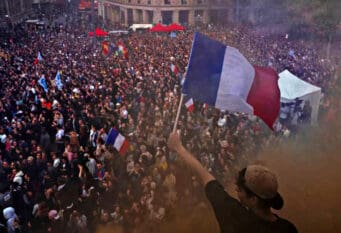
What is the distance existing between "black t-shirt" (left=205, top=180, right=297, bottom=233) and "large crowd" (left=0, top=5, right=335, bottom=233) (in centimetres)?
435

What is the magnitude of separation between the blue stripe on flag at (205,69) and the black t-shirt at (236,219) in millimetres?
1962

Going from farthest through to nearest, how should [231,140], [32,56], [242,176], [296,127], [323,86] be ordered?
1. [32,56]
2. [323,86]
3. [296,127]
4. [231,140]
5. [242,176]

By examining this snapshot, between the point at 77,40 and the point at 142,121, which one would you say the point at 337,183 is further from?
the point at 77,40

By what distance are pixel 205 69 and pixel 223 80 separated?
21cm

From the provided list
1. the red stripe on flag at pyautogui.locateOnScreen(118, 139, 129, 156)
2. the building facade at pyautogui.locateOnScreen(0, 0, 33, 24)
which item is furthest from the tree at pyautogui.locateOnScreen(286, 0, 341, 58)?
the building facade at pyautogui.locateOnScreen(0, 0, 33, 24)

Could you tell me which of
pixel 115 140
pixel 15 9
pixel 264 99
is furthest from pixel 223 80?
pixel 15 9

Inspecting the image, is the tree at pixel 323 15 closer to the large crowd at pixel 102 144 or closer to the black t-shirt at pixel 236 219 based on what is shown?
the large crowd at pixel 102 144

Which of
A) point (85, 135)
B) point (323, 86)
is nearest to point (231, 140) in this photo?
point (85, 135)

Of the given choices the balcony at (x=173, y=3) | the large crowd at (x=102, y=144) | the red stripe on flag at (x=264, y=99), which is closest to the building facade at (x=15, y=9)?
the balcony at (x=173, y=3)

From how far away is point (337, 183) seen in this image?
8.27m

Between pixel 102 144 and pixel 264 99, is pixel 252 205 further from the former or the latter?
pixel 102 144

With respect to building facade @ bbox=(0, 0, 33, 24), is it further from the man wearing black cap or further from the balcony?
the man wearing black cap

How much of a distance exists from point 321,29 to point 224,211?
2143 cm

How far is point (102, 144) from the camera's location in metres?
7.27
